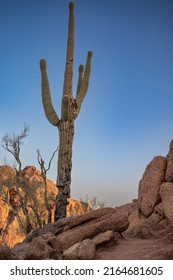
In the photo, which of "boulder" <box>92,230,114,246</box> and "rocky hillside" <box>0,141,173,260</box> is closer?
"rocky hillside" <box>0,141,173,260</box>

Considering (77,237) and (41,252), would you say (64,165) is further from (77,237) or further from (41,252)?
(41,252)

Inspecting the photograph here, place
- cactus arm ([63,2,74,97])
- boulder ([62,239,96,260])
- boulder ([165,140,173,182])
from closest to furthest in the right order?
boulder ([62,239,96,260]) < boulder ([165,140,173,182]) < cactus arm ([63,2,74,97])

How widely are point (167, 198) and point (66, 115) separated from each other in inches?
203

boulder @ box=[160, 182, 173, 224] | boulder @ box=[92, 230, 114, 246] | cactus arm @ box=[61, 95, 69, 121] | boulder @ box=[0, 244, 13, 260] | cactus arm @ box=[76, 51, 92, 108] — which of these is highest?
Answer: cactus arm @ box=[76, 51, 92, 108]

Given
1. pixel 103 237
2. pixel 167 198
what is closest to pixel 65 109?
pixel 167 198

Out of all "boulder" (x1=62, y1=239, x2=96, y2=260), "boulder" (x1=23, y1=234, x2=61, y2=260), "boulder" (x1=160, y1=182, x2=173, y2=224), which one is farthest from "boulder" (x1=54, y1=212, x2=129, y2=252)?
A: "boulder" (x1=160, y1=182, x2=173, y2=224)

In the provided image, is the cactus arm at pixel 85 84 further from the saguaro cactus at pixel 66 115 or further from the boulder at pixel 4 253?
the boulder at pixel 4 253

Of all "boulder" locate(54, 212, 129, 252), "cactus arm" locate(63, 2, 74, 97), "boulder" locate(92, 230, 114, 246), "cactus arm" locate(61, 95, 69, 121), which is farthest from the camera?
"cactus arm" locate(63, 2, 74, 97)

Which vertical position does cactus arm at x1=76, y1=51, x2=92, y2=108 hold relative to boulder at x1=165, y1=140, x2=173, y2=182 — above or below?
above

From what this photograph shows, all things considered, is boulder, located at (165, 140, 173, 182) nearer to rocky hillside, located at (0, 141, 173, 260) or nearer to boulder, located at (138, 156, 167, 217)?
rocky hillside, located at (0, 141, 173, 260)

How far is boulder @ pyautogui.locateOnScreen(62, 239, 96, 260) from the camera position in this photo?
20.6 ft
